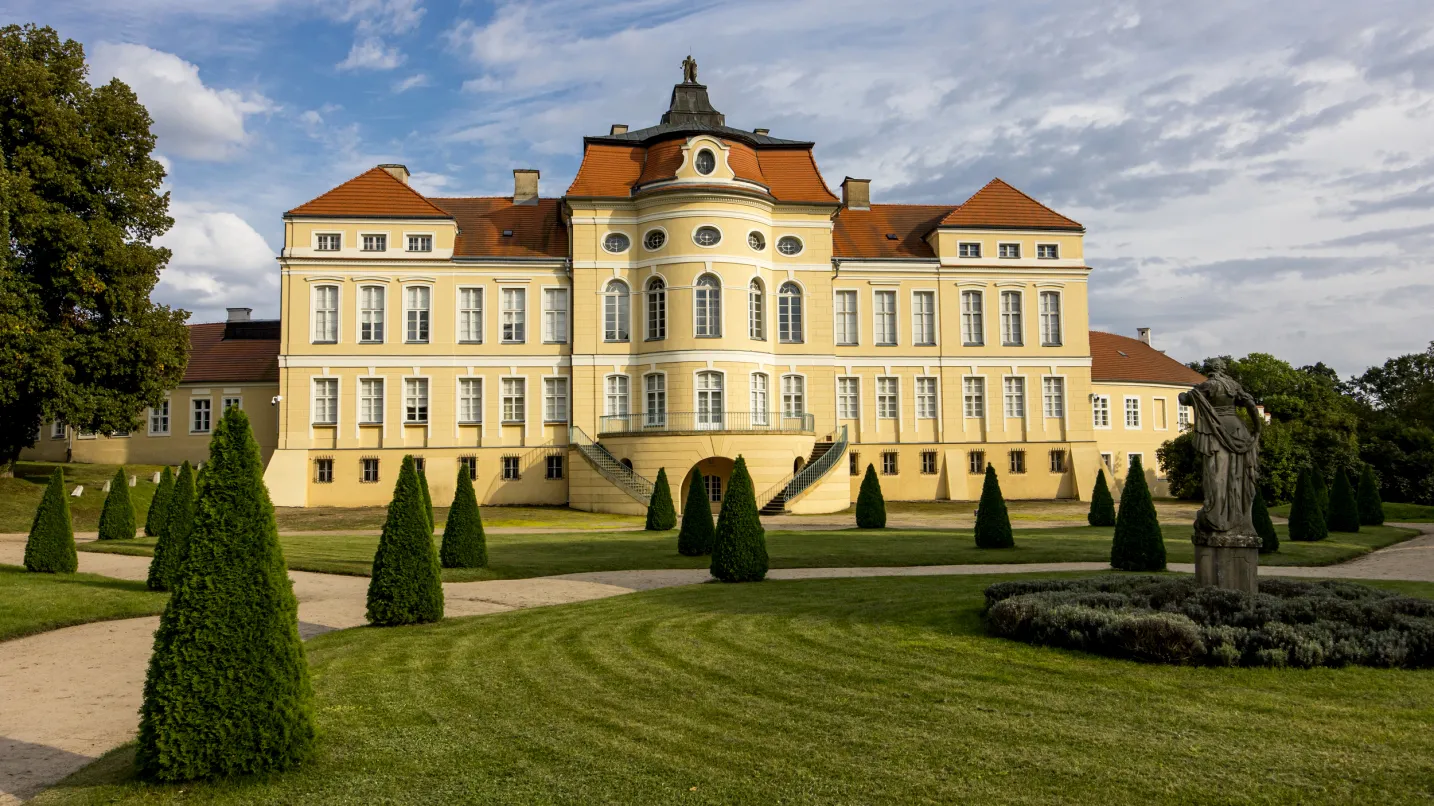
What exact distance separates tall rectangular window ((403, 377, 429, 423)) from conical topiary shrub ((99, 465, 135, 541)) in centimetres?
1448

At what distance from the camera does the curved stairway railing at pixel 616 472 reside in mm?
34125

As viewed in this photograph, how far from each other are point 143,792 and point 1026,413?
39.2m

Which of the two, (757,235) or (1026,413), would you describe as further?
(1026,413)

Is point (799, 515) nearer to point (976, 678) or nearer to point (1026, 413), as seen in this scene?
point (1026, 413)

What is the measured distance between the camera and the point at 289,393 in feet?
124

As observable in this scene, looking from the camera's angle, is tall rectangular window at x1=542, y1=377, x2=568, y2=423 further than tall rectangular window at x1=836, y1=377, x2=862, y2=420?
No

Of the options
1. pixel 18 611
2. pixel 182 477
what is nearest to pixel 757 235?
pixel 182 477

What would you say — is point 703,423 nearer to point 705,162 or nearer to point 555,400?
point 555,400

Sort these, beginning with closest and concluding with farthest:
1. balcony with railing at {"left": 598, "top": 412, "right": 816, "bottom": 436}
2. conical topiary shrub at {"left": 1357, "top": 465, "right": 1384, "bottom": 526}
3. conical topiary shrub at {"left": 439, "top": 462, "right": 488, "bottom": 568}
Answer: conical topiary shrub at {"left": 439, "top": 462, "right": 488, "bottom": 568}, conical topiary shrub at {"left": 1357, "top": 465, "right": 1384, "bottom": 526}, balcony with railing at {"left": 598, "top": 412, "right": 816, "bottom": 436}

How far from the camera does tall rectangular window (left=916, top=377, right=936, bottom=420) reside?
41.2 m

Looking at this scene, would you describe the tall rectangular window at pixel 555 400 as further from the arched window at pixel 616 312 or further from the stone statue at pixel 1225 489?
the stone statue at pixel 1225 489

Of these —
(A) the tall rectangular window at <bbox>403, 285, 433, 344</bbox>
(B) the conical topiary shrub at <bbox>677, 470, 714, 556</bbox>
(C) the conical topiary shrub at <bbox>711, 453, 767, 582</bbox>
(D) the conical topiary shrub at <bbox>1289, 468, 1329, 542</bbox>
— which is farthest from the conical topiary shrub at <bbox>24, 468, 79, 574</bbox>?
(D) the conical topiary shrub at <bbox>1289, 468, 1329, 542</bbox>

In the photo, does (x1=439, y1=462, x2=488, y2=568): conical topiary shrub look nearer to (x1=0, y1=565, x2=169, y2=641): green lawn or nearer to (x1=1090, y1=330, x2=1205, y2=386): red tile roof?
(x1=0, y1=565, x2=169, y2=641): green lawn

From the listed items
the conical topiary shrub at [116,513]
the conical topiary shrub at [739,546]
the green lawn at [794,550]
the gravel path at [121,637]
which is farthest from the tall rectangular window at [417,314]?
the conical topiary shrub at [739,546]
